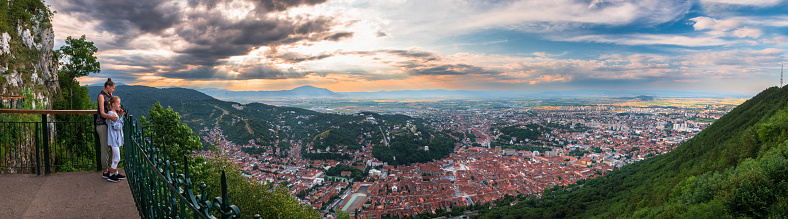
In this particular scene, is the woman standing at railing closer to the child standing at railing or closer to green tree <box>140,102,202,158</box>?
the child standing at railing

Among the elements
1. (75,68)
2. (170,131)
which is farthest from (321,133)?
(170,131)

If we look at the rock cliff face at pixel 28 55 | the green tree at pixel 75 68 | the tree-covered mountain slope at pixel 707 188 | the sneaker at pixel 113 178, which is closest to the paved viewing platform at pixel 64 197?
the sneaker at pixel 113 178

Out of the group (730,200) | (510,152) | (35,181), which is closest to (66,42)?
(35,181)

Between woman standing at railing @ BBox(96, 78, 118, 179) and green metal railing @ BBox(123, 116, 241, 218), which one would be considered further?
woman standing at railing @ BBox(96, 78, 118, 179)

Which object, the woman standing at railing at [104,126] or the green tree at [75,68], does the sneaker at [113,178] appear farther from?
the green tree at [75,68]

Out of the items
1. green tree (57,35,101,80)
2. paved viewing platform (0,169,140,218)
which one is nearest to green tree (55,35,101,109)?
green tree (57,35,101,80)

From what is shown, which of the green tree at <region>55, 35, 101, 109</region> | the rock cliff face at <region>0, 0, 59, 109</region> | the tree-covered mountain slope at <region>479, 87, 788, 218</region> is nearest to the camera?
the tree-covered mountain slope at <region>479, 87, 788, 218</region>
